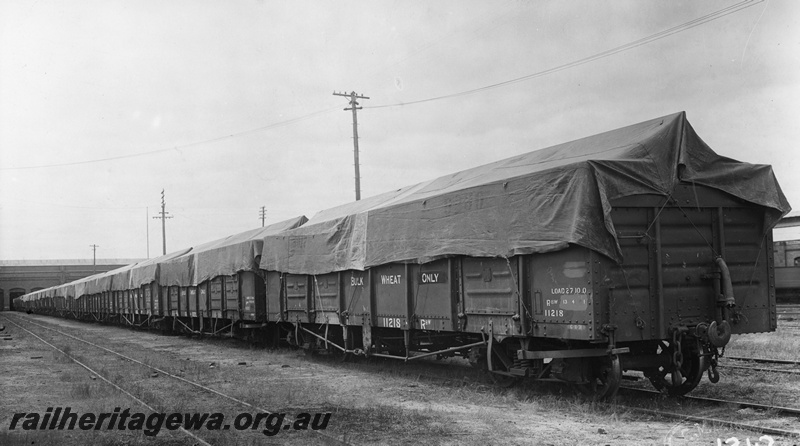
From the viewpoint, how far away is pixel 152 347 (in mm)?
20203

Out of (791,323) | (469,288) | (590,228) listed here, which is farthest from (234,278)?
(791,323)

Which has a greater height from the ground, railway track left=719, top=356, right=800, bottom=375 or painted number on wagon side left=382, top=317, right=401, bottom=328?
painted number on wagon side left=382, top=317, right=401, bottom=328

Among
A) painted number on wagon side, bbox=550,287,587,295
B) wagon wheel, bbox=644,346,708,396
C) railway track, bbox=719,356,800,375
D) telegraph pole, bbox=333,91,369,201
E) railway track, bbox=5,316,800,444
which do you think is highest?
telegraph pole, bbox=333,91,369,201

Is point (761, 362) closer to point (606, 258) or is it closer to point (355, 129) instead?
point (606, 258)

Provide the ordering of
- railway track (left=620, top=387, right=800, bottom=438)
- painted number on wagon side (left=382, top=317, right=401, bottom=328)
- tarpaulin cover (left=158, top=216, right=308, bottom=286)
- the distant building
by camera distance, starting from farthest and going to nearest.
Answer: the distant building
tarpaulin cover (left=158, top=216, right=308, bottom=286)
painted number on wagon side (left=382, top=317, right=401, bottom=328)
railway track (left=620, top=387, right=800, bottom=438)

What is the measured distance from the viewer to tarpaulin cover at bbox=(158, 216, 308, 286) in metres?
17.1

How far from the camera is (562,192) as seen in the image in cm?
785

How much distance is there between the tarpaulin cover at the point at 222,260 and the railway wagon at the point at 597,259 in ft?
22.7

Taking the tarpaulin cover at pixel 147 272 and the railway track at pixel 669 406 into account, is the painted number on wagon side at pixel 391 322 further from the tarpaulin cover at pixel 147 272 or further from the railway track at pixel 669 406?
the tarpaulin cover at pixel 147 272

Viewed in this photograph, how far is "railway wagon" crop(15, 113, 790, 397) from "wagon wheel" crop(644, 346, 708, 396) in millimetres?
18

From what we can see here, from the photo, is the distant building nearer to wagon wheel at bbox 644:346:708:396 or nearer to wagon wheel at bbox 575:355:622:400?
wagon wheel at bbox 575:355:622:400

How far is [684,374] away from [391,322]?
4.71 metres

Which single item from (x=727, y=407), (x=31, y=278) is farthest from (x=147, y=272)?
(x=31, y=278)

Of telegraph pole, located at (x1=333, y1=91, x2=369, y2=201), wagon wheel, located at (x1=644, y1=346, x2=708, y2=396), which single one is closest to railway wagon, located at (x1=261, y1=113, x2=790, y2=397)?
wagon wheel, located at (x1=644, y1=346, x2=708, y2=396)
